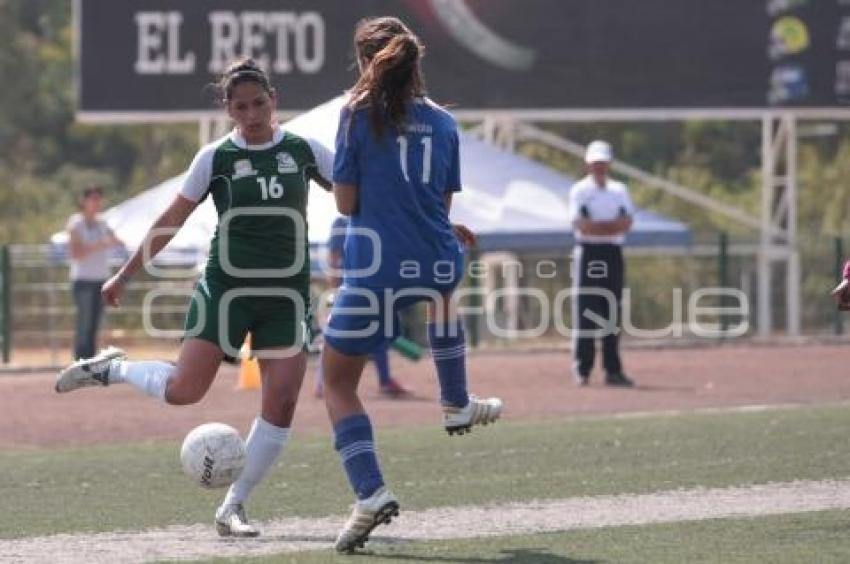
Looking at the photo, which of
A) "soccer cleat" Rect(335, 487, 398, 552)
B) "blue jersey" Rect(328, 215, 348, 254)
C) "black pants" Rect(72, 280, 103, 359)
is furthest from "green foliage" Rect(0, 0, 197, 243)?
"soccer cleat" Rect(335, 487, 398, 552)

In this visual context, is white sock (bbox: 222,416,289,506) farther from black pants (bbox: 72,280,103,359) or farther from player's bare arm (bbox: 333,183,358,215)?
black pants (bbox: 72,280,103,359)

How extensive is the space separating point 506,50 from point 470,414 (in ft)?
63.4

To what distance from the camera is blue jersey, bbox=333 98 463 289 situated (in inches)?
335

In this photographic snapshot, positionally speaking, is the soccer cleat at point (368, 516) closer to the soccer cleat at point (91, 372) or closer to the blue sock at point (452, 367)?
the blue sock at point (452, 367)

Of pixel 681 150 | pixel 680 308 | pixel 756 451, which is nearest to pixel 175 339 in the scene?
pixel 680 308

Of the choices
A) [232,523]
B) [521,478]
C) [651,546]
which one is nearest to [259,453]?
[232,523]

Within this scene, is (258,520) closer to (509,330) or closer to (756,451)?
(756,451)

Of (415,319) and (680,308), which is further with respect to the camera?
(680,308)

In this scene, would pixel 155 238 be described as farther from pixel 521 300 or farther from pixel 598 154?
pixel 521 300

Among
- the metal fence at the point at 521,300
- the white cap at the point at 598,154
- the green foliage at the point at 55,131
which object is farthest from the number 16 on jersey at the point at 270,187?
the green foliage at the point at 55,131

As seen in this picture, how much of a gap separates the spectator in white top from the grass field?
302 inches

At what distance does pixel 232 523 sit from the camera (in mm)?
9250

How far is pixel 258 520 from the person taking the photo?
9.87 m

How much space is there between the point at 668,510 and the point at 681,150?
1560 inches
